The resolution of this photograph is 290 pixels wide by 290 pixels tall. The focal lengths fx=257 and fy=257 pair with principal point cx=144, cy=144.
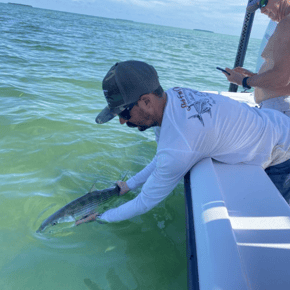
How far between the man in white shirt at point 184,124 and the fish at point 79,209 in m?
0.87

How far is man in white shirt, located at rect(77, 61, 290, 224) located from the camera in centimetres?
171

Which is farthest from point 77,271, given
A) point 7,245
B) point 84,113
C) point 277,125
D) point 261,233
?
point 84,113

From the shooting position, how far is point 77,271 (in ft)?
7.36

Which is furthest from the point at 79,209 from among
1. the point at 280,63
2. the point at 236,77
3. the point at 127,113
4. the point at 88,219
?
the point at 280,63

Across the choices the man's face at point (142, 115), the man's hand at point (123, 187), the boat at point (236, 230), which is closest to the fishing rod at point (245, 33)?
the man's hand at point (123, 187)

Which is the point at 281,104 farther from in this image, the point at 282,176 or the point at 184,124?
the point at 184,124

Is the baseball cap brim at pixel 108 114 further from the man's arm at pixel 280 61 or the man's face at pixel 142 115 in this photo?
the man's arm at pixel 280 61

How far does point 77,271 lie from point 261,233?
5.26ft

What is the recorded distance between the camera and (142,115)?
6.03 feet

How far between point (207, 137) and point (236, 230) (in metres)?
0.63

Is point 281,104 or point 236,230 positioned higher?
point 281,104

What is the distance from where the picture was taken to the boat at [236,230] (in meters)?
1.18

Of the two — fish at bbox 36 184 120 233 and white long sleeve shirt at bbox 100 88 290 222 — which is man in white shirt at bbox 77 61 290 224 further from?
fish at bbox 36 184 120 233

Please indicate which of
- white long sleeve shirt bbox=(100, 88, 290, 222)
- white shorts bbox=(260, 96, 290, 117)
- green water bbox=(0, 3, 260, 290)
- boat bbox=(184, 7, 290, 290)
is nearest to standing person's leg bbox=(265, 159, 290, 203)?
white long sleeve shirt bbox=(100, 88, 290, 222)
